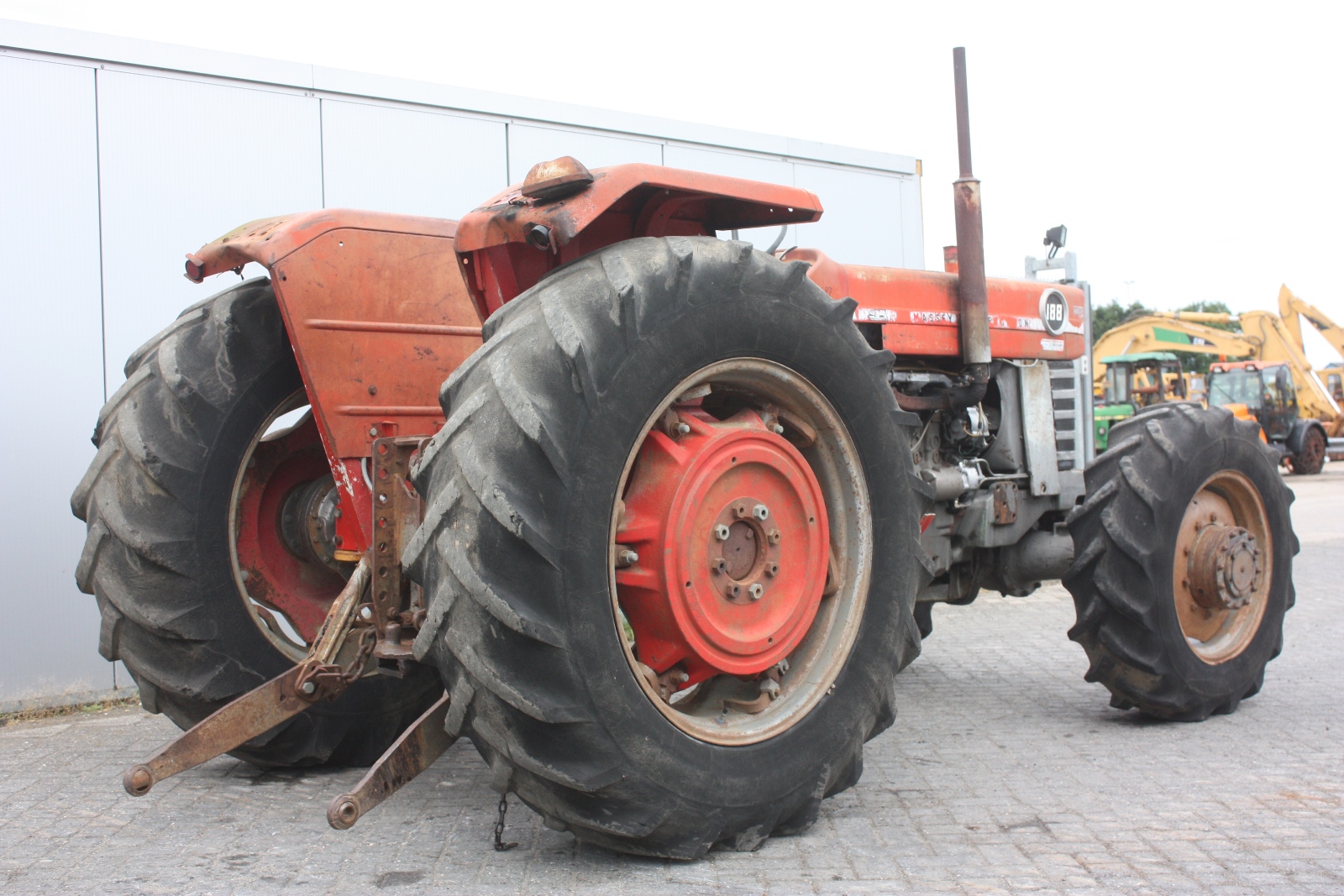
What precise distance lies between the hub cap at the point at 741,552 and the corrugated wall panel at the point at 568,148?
4123 mm

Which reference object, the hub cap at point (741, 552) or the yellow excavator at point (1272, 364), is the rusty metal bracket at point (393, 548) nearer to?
the hub cap at point (741, 552)

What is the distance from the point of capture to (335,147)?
658cm

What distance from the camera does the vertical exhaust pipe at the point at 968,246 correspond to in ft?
15.2

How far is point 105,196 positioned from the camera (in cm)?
590

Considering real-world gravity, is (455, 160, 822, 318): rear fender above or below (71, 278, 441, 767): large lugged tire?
above

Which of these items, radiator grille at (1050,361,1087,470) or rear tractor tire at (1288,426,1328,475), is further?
rear tractor tire at (1288,426,1328,475)

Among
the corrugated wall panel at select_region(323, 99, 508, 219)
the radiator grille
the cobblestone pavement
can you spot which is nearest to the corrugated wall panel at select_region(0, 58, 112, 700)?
the cobblestone pavement

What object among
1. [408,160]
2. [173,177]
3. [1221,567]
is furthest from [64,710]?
[1221,567]

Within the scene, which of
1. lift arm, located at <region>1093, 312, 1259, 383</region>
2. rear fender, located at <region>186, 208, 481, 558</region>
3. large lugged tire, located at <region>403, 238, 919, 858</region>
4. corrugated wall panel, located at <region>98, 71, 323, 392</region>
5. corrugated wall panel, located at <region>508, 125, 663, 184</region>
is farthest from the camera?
lift arm, located at <region>1093, 312, 1259, 383</region>

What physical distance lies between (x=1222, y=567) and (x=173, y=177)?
5.54 metres

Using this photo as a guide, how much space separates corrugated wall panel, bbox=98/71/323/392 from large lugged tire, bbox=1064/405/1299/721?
15.4 ft

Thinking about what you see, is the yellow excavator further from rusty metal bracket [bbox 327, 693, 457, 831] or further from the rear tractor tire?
rusty metal bracket [bbox 327, 693, 457, 831]

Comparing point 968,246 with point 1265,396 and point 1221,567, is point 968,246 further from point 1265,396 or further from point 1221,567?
point 1265,396

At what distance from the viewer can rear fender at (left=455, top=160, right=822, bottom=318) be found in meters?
3.04
